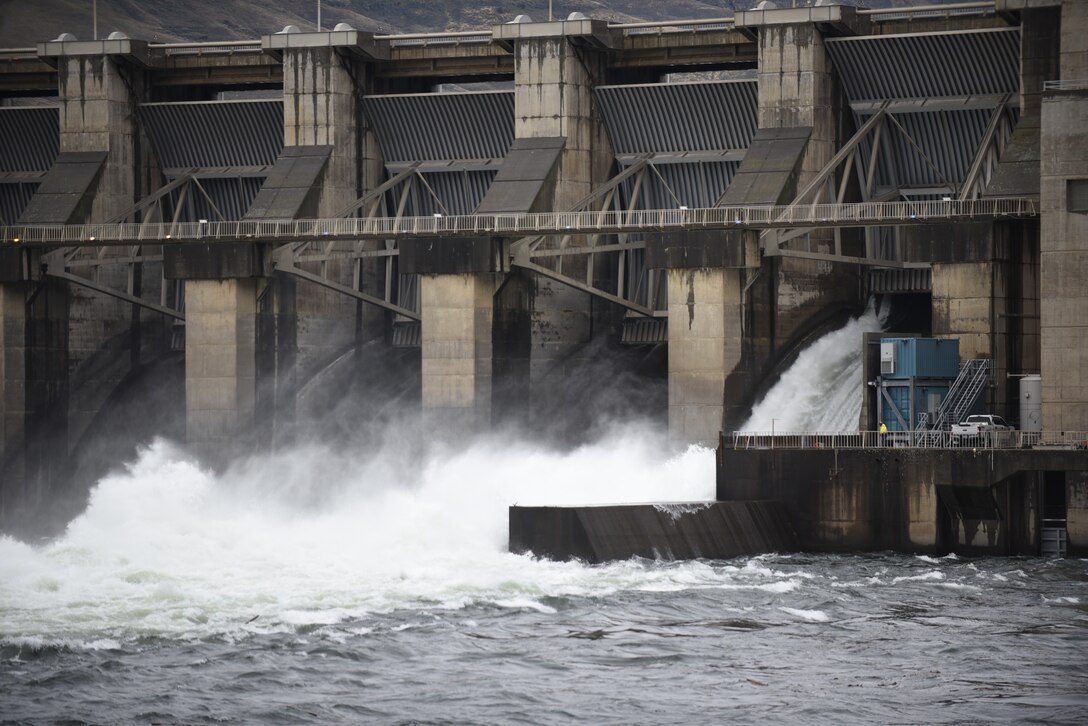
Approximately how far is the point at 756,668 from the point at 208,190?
53845 millimetres

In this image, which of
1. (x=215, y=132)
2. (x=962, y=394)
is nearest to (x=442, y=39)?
(x=215, y=132)

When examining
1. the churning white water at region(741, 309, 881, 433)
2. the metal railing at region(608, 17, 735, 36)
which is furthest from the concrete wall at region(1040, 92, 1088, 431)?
the metal railing at region(608, 17, 735, 36)

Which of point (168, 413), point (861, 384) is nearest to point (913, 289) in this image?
point (861, 384)

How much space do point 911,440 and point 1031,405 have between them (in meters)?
4.53

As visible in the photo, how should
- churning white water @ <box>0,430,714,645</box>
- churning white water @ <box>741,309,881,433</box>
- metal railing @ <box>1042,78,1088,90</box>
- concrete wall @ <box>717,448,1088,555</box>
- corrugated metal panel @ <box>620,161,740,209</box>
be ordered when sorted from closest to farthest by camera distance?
churning white water @ <box>0,430,714,645</box> → concrete wall @ <box>717,448,1088,555</box> → metal railing @ <box>1042,78,1088,90</box> → churning white water @ <box>741,309,881,433</box> → corrugated metal panel @ <box>620,161,740,209</box>

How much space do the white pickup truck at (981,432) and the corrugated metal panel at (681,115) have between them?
2091 cm

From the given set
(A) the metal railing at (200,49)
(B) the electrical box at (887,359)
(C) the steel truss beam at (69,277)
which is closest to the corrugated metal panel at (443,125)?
(A) the metal railing at (200,49)

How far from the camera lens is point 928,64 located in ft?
262

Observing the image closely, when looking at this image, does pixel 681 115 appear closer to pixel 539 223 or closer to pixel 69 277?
pixel 539 223

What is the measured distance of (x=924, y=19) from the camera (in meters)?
81.7

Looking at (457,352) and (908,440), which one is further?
(457,352)

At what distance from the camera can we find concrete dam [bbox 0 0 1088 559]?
71.1 meters

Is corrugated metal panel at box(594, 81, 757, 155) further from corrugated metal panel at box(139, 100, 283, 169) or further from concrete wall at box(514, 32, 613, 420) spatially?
corrugated metal panel at box(139, 100, 283, 169)

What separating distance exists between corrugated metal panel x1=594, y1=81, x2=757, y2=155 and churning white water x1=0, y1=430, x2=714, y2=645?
1372cm
